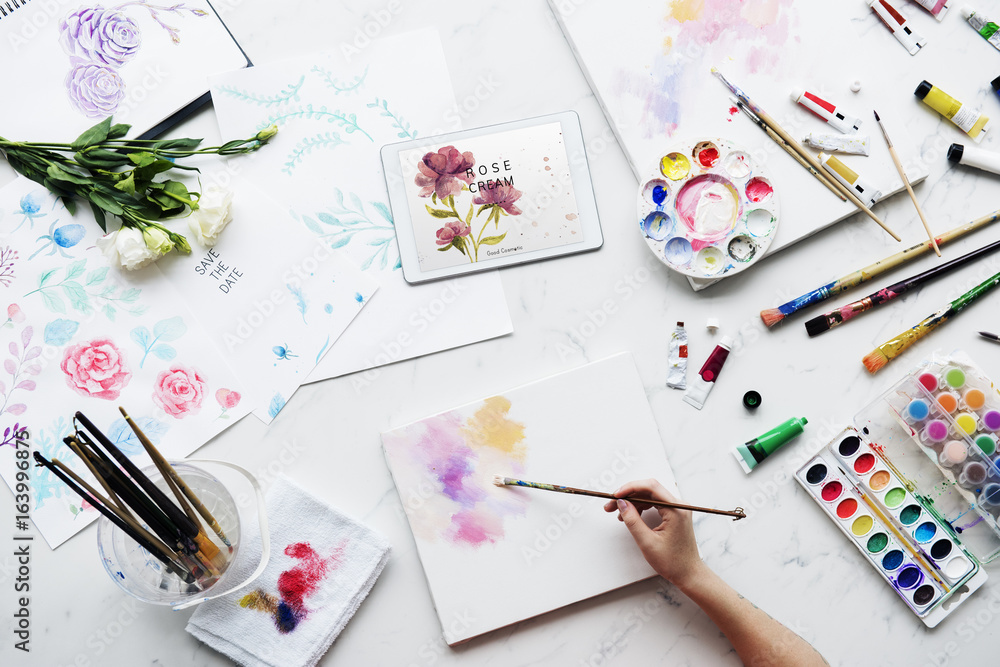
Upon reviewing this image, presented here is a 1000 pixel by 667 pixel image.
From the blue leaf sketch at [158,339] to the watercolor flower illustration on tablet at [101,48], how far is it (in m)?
0.34

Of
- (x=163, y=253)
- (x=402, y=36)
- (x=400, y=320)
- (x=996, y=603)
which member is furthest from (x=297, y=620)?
(x=996, y=603)

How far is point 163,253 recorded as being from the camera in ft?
3.30

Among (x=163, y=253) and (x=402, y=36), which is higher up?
(x=402, y=36)

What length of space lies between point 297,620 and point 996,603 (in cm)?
105

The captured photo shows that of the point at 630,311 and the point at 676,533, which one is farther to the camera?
the point at 630,311

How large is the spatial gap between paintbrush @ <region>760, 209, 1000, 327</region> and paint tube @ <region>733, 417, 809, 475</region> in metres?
0.16

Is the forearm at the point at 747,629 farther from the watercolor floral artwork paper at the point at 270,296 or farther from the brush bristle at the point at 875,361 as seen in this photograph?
the watercolor floral artwork paper at the point at 270,296

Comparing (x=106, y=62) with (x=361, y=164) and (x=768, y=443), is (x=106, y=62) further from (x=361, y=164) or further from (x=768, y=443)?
(x=768, y=443)

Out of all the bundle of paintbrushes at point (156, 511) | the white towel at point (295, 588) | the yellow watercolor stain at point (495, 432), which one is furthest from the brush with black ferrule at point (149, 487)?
the yellow watercolor stain at point (495, 432)

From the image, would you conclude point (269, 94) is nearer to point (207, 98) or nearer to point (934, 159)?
point (207, 98)

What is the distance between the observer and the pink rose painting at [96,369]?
1.01 metres

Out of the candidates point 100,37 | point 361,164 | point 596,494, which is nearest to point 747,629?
point 596,494

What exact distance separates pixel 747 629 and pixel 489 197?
740mm

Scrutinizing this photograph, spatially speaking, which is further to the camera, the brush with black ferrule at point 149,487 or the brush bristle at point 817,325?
the brush bristle at point 817,325
